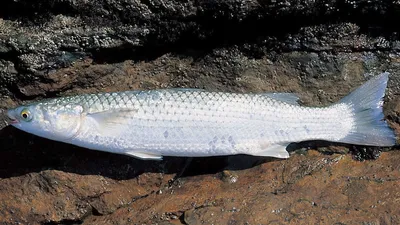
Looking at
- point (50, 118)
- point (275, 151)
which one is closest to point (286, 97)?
point (275, 151)

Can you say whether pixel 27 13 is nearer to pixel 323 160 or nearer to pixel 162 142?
pixel 162 142

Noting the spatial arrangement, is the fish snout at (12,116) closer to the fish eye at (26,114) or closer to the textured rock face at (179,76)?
the fish eye at (26,114)

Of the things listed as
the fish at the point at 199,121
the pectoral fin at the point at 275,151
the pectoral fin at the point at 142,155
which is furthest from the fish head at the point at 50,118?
the pectoral fin at the point at 275,151

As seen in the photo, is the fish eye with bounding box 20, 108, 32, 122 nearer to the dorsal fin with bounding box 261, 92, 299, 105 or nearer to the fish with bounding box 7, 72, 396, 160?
the fish with bounding box 7, 72, 396, 160

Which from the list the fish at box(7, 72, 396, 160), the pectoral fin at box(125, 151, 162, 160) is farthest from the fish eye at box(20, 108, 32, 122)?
the pectoral fin at box(125, 151, 162, 160)

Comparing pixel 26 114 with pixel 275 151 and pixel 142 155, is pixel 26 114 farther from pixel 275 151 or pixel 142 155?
pixel 275 151
